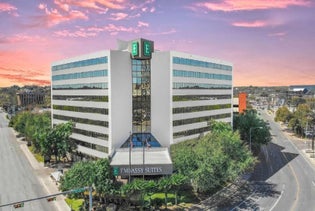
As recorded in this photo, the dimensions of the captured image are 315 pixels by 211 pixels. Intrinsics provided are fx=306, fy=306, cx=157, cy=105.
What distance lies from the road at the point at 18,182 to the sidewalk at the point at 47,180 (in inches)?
34.0

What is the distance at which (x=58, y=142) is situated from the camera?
7788 centimetres

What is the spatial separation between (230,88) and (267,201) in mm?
51322

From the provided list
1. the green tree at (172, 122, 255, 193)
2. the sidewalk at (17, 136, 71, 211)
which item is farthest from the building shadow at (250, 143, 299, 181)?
the sidewalk at (17, 136, 71, 211)

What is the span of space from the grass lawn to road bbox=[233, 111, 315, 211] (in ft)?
88.0

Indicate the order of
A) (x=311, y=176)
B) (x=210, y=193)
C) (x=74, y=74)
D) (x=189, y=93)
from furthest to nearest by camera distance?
(x=74, y=74), (x=189, y=93), (x=311, y=176), (x=210, y=193)

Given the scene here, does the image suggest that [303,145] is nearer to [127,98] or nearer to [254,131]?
[254,131]

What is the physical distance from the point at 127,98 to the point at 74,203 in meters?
25.1

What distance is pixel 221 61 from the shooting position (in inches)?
3649

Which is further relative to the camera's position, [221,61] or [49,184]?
[221,61]

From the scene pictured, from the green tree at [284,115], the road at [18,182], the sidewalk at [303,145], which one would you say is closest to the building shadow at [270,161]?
the sidewalk at [303,145]

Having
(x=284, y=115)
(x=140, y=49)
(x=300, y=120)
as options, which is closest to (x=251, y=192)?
(x=140, y=49)

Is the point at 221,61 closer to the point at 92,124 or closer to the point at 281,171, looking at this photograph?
the point at 281,171

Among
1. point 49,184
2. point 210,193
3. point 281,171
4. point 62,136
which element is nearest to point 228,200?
point 210,193

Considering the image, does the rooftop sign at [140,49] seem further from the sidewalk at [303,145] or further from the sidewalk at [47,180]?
the sidewalk at [303,145]
